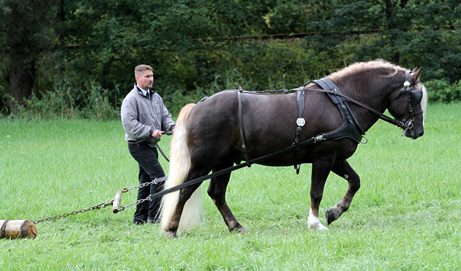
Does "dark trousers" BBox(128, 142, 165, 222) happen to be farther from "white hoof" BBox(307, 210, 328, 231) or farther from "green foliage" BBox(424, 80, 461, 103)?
"green foliage" BBox(424, 80, 461, 103)

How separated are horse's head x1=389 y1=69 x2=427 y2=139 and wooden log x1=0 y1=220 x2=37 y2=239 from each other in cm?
407

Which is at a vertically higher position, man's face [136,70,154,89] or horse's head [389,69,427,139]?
man's face [136,70,154,89]

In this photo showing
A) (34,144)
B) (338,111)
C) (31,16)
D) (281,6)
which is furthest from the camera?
(281,6)

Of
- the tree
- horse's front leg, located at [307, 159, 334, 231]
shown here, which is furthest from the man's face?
the tree

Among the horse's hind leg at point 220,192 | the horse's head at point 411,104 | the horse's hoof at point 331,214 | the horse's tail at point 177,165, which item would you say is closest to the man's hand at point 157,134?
the horse's tail at point 177,165

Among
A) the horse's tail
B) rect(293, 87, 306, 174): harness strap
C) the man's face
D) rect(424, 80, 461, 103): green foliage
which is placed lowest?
rect(424, 80, 461, 103): green foliage

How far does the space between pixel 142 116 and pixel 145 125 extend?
21 centimetres

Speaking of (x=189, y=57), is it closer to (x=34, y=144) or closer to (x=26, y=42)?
(x=26, y=42)

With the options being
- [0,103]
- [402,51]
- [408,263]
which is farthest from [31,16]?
[408,263]

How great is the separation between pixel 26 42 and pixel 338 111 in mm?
22105

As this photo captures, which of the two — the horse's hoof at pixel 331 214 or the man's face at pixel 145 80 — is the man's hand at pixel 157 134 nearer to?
the man's face at pixel 145 80

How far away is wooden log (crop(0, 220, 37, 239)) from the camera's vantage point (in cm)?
825

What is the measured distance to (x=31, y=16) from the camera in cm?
2789

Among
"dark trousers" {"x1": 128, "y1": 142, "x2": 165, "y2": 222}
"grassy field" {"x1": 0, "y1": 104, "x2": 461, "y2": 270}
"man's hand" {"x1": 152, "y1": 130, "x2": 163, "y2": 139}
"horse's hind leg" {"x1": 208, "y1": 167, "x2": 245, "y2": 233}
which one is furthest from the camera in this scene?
"dark trousers" {"x1": 128, "y1": 142, "x2": 165, "y2": 222}
